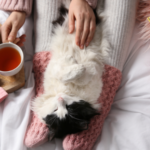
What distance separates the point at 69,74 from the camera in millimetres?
592

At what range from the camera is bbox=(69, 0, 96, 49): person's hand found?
27.5 inches

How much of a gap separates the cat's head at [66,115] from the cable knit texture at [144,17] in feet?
1.80

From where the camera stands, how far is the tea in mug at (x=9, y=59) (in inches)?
24.4

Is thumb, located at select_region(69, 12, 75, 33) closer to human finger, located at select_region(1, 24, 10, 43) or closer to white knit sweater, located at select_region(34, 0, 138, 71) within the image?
white knit sweater, located at select_region(34, 0, 138, 71)

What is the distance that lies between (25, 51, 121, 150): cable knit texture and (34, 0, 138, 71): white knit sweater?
0.06 metres

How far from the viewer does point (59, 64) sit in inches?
24.9

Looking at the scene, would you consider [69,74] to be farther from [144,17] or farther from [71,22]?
[144,17]

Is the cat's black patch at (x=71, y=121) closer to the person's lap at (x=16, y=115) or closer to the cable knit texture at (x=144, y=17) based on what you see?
the person's lap at (x=16, y=115)

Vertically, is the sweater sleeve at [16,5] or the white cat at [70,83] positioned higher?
the sweater sleeve at [16,5]

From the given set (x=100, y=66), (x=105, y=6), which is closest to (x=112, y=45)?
(x=100, y=66)

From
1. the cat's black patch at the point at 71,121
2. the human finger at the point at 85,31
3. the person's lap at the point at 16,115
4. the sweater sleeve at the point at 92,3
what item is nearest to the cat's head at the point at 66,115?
the cat's black patch at the point at 71,121

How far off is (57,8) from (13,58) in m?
0.38

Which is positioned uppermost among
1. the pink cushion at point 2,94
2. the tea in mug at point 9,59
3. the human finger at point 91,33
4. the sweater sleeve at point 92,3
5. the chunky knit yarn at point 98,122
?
the sweater sleeve at point 92,3

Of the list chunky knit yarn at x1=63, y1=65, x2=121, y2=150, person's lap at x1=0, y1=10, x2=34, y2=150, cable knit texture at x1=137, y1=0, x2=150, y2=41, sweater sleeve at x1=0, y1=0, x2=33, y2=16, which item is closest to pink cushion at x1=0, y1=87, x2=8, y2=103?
person's lap at x1=0, y1=10, x2=34, y2=150
